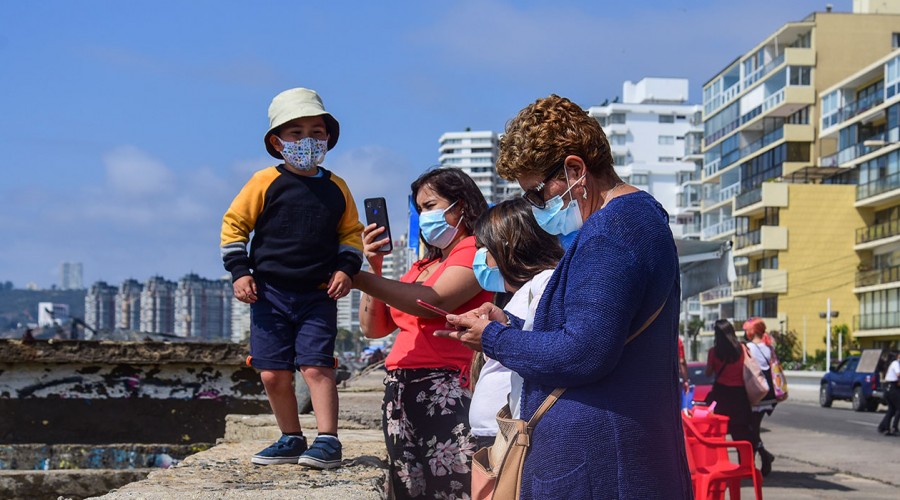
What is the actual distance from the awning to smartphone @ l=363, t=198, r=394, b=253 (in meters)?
8.30

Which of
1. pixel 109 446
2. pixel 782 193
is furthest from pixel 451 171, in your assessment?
pixel 782 193

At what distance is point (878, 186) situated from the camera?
66000mm

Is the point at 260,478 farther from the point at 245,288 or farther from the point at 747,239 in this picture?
the point at 747,239

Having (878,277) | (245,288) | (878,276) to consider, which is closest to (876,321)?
(878,277)

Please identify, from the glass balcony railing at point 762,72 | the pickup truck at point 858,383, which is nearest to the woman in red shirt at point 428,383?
the pickup truck at point 858,383

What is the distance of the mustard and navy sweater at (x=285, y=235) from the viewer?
3977 mm

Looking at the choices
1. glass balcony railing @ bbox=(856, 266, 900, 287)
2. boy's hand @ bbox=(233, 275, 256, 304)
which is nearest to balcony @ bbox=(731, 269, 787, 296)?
glass balcony railing @ bbox=(856, 266, 900, 287)

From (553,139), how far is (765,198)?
72.7 meters

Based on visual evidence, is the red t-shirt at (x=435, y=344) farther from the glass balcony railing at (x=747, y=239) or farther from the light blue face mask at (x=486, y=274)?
the glass balcony railing at (x=747, y=239)

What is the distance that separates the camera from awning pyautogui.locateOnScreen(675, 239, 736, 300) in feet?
41.3

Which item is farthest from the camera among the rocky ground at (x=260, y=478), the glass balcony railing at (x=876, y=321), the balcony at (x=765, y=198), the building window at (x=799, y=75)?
the building window at (x=799, y=75)

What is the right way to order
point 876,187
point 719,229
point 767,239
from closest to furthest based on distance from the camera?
point 876,187 → point 767,239 → point 719,229

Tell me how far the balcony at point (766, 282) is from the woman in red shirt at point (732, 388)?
211ft

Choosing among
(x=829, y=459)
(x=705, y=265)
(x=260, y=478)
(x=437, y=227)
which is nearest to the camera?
(x=260, y=478)
